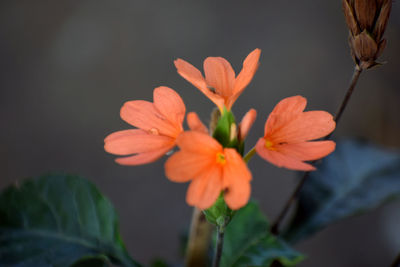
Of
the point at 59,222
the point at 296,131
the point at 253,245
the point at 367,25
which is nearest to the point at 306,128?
the point at 296,131

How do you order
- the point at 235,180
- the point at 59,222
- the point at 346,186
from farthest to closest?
1. the point at 346,186
2. the point at 59,222
3. the point at 235,180

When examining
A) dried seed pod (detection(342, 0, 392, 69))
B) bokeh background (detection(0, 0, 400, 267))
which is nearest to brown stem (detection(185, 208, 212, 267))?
dried seed pod (detection(342, 0, 392, 69))

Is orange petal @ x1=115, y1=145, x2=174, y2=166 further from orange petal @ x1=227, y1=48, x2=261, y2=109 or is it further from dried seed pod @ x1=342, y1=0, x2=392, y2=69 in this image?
dried seed pod @ x1=342, y1=0, x2=392, y2=69

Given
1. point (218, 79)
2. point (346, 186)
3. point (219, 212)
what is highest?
point (218, 79)

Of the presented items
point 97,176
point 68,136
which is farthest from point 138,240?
point 68,136

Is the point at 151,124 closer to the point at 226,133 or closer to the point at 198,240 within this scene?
the point at 226,133

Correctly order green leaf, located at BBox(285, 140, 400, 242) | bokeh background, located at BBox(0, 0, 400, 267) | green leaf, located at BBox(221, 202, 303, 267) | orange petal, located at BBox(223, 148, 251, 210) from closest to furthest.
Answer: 1. orange petal, located at BBox(223, 148, 251, 210)
2. green leaf, located at BBox(221, 202, 303, 267)
3. green leaf, located at BBox(285, 140, 400, 242)
4. bokeh background, located at BBox(0, 0, 400, 267)
